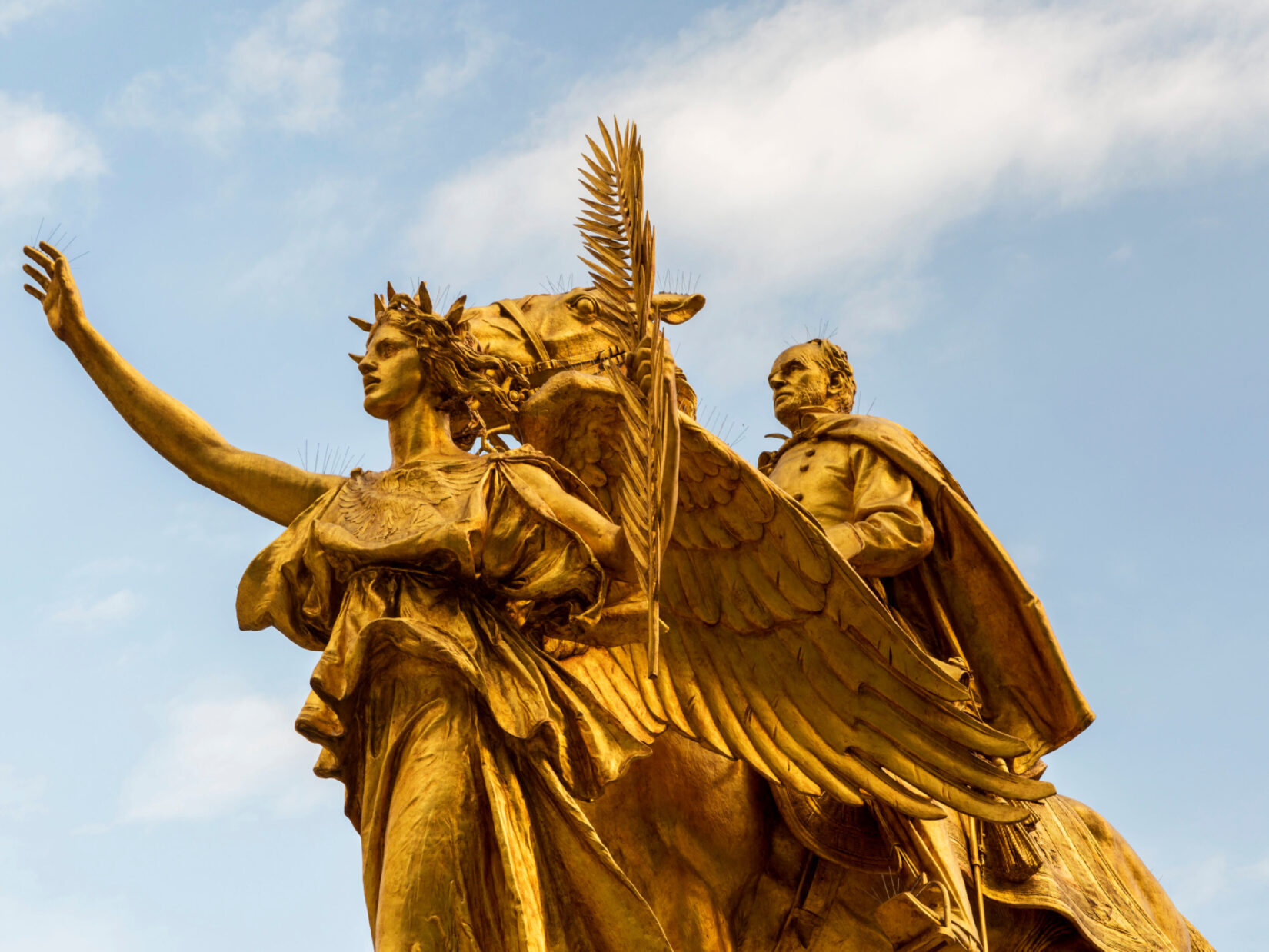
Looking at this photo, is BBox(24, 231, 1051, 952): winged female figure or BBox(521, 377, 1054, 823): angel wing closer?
BBox(24, 231, 1051, 952): winged female figure

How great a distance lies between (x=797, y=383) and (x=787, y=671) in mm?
2089

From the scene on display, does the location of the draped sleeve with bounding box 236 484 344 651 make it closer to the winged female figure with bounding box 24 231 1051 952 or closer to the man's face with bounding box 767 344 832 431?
the winged female figure with bounding box 24 231 1051 952

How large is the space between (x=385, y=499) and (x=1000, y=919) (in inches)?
130

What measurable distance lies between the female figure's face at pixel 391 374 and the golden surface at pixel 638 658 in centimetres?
1

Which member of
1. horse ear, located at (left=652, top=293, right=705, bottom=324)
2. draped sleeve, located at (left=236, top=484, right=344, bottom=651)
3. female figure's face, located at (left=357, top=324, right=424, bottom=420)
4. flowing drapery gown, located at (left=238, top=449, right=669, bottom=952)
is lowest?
flowing drapery gown, located at (left=238, top=449, right=669, bottom=952)

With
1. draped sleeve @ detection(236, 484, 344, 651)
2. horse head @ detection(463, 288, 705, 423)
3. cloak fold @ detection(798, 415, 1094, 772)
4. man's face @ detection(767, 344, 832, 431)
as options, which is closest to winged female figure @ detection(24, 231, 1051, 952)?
draped sleeve @ detection(236, 484, 344, 651)

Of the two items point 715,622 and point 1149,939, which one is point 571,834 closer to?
point 715,622

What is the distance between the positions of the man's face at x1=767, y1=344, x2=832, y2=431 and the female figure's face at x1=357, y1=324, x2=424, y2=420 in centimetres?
245

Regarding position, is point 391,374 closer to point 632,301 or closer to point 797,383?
point 632,301

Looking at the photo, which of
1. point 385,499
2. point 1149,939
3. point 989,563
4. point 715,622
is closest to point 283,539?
point 385,499

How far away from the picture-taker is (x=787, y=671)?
370 inches

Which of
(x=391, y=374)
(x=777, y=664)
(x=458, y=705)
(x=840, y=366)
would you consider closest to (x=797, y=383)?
(x=840, y=366)

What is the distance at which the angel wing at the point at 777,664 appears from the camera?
360 inches

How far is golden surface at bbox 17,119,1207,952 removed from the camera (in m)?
8.16
